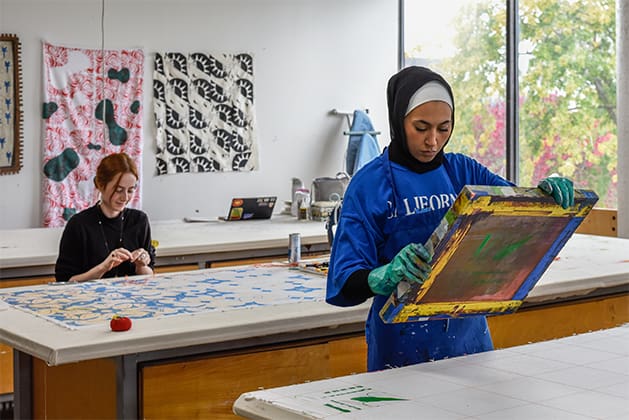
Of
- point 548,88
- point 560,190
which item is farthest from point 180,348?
point 548,88

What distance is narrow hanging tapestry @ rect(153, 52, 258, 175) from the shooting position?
20.8 ft

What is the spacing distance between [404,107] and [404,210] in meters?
0.25

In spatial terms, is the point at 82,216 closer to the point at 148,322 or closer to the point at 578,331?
the point at 148,322

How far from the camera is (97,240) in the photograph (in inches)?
152

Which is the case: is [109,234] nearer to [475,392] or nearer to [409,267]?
[409,267]

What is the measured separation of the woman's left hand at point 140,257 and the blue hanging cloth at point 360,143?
3.46m

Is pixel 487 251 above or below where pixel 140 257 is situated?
above

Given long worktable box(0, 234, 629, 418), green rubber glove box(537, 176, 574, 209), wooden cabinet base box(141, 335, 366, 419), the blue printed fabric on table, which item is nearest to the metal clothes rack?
the blue printed fabric on table

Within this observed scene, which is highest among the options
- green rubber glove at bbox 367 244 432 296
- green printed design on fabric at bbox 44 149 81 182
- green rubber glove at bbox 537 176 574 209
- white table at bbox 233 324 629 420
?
green printed design on fabric at bbox 44 149 81 182

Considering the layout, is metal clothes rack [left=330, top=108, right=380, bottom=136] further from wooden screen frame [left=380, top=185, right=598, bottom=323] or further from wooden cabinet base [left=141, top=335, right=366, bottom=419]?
wooden screen frame [left=380, top=185, right=598, bottom=323]

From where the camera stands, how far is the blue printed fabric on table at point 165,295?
268cm

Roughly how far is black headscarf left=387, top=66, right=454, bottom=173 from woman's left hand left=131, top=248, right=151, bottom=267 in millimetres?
1752

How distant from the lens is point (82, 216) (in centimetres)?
390

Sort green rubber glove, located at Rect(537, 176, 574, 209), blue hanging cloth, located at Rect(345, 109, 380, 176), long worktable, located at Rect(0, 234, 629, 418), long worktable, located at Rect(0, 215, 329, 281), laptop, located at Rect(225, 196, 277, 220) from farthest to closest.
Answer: blue hanging cloth, located at Rect(345, 109, 380, 176)
laptop, located at Rect(225, 196, 277, 220)
long worktable, located at Rect(0, 215, 329, 281)
long worktable, located at Rect(0, 234, 629, 418)
green rubber glove, located at Rect(537, 176, 574, 209)
